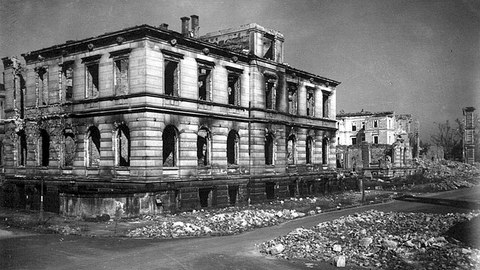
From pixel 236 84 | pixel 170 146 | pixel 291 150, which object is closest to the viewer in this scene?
pixel 170 146

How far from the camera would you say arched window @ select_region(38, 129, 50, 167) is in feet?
99.9

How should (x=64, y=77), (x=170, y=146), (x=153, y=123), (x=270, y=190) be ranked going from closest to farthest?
(x=153, y=123), (x=170, y=146), (x=64, y=77), (x=270, y=190)

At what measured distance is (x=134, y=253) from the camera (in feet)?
45.3

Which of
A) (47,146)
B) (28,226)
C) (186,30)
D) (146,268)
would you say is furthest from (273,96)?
(146,268)

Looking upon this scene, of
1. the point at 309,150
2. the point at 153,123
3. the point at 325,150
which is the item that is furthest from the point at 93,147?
the point at 325,150

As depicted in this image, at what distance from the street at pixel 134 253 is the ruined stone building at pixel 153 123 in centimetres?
525

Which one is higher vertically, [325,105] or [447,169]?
[325,105]

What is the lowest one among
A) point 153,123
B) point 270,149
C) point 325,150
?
point 325,150

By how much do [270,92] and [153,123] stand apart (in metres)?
12.0

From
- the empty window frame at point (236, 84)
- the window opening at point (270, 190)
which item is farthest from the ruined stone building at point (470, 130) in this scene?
the empty window frame at point (236, 84)

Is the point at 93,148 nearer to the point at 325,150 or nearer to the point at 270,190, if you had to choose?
the point at 270,190

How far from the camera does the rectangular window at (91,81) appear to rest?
27.2 meters

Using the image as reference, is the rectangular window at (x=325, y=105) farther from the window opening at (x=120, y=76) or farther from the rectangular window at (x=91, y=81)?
the rectangular window at (x=91, y=81)

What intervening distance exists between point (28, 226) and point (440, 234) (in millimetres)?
17753
